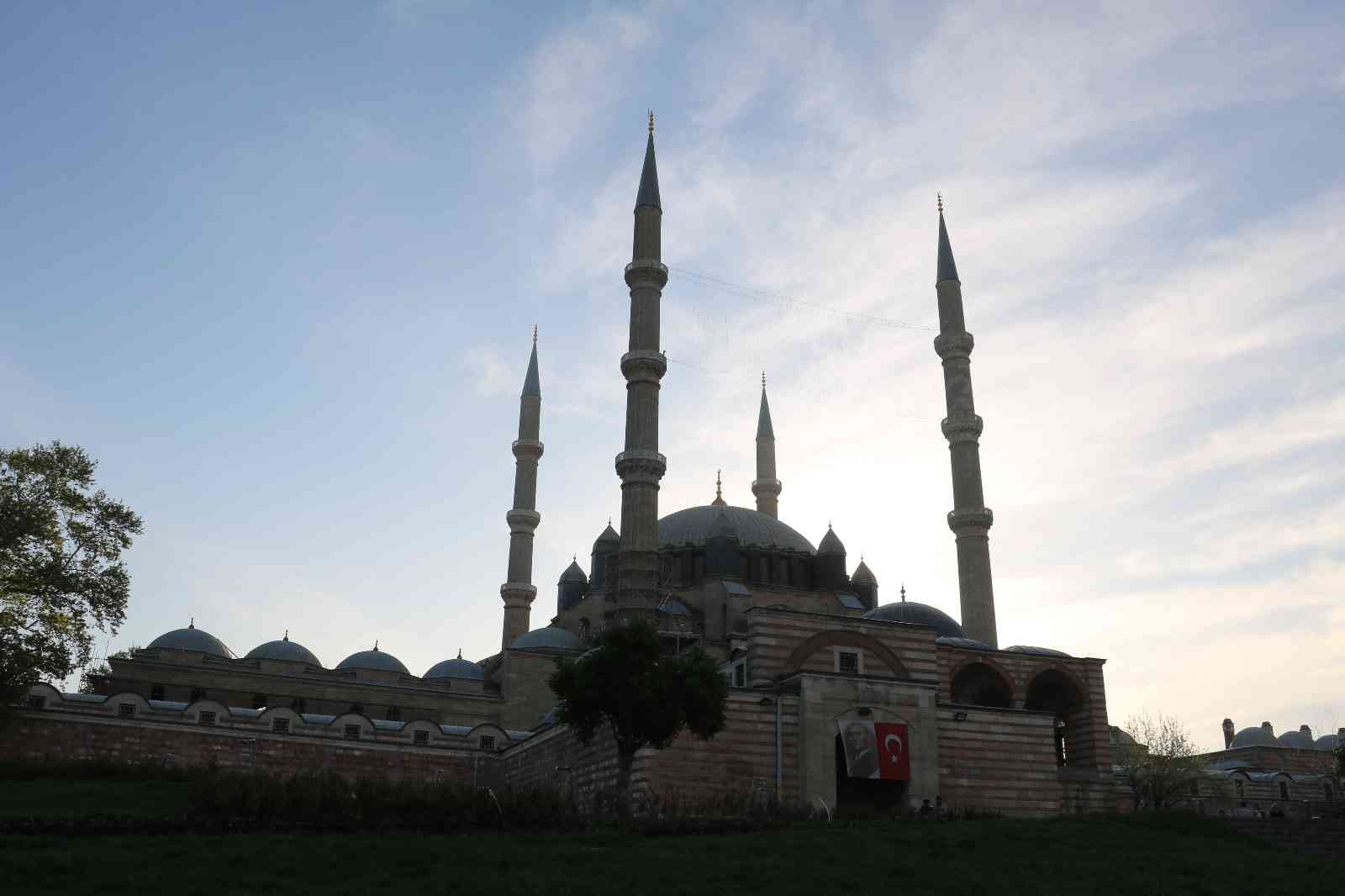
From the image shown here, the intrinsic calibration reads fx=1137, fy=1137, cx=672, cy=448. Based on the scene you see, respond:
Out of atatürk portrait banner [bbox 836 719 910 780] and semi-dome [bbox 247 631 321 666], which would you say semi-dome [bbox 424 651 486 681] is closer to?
semi-dome [bbox 247 631 321 666]

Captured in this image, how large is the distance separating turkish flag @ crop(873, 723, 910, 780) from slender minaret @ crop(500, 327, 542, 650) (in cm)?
2781

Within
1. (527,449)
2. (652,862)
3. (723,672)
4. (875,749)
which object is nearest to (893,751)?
(875,749)

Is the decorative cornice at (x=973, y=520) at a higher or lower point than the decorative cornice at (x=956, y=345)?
lower

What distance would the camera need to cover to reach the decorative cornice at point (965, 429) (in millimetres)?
51156

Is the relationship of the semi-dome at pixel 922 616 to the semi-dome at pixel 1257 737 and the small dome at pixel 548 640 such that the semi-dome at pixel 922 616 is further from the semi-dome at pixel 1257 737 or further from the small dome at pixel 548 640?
the semi-dome at pixel 1257 737

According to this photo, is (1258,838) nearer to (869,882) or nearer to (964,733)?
(964,733)

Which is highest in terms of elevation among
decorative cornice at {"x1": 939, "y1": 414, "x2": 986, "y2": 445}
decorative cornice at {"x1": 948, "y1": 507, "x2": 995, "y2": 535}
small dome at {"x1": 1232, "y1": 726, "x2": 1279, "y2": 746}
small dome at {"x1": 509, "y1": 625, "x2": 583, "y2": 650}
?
decorative cornice at {"x1": 939, "y1": 414, "x2": 986, "y2": 445}

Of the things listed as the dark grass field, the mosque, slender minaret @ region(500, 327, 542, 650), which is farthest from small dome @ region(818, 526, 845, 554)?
the dark grass field

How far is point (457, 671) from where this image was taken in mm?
52812

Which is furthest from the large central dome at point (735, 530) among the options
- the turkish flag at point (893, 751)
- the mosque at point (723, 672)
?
the turkish flag at point (893, 751)

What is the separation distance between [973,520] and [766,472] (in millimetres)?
18881

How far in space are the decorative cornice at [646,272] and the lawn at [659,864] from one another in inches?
1205

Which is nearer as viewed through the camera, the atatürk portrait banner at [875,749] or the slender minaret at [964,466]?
the atatürk portrait banner at [875,749]

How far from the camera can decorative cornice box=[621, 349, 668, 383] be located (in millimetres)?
46656
